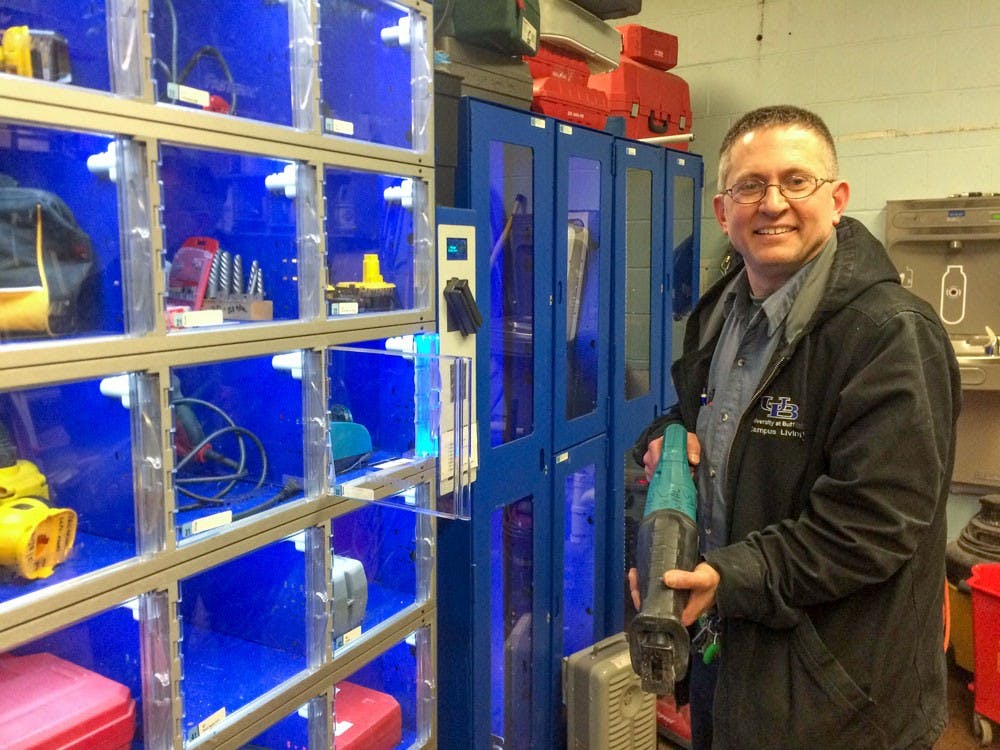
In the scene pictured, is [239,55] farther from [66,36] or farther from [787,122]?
[787,122]

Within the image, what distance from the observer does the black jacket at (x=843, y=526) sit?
1.34 m

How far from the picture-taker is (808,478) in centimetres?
146

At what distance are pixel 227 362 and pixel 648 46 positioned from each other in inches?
108

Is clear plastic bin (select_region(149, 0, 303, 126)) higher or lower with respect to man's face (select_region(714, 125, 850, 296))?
higher

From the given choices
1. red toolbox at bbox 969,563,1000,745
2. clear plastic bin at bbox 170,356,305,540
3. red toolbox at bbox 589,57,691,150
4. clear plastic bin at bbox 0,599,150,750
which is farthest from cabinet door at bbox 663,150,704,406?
clear plastic bin at bbox 0,599,150,750

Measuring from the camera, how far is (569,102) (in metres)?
2.89

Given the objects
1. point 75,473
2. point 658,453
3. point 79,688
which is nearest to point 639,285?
point 658,453

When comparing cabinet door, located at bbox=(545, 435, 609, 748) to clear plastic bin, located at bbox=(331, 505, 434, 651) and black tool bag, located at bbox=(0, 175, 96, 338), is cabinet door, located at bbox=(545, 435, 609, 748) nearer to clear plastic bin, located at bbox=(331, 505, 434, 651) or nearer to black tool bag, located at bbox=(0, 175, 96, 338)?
clear plastic bin, located at bbox=(331, 505, 434, 651)

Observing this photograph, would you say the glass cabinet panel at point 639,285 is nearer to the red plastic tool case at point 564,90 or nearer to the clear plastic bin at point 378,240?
the red plastic tool case at point 564,90

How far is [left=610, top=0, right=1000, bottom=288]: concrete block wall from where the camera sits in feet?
12.2

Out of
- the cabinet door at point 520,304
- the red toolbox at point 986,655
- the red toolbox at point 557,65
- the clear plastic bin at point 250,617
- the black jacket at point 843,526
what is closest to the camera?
the black jacket at point 843,526

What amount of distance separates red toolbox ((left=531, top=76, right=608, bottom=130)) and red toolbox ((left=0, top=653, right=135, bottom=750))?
6.54 ft

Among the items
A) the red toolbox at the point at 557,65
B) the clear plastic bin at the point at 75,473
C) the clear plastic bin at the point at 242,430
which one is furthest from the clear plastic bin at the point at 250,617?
the red toolbox at the point at 557,65

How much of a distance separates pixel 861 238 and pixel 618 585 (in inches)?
79.8
